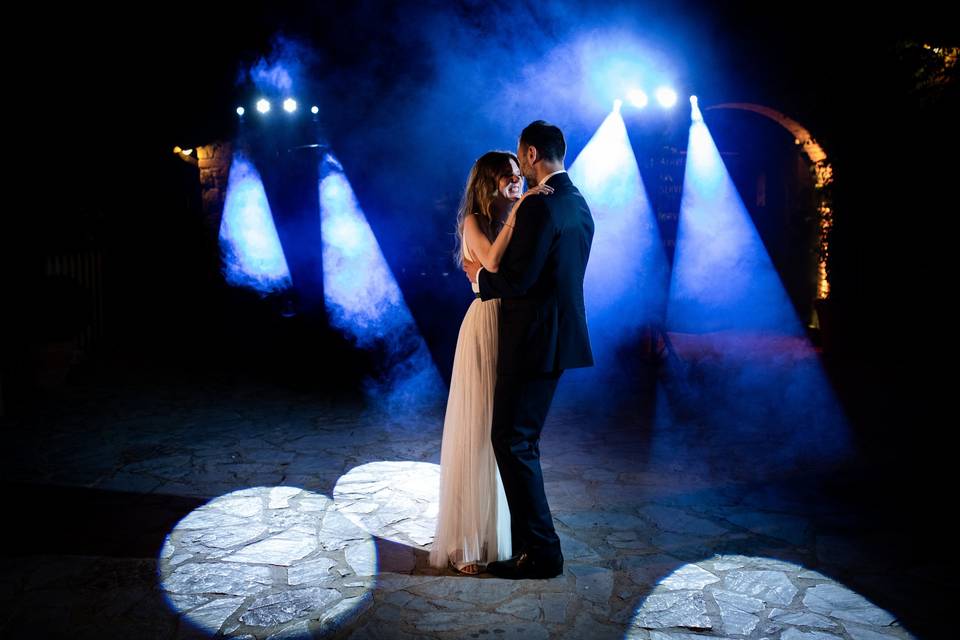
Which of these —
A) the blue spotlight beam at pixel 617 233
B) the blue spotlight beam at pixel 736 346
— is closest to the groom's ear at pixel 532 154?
the blue spotlight beam at pixel 736 346

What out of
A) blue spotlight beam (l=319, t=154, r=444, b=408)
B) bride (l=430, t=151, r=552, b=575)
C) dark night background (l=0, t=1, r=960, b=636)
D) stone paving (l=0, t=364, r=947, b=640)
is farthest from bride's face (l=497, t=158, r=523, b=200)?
blue spotlight beam (l=319, t=154, r=444, b=408)

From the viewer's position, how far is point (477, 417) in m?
3.36

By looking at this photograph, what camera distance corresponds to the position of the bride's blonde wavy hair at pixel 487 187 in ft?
10.6

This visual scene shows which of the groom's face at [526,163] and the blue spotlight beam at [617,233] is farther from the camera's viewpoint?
the blue spotlight beam at [617,233]

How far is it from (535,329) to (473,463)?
0.81 m

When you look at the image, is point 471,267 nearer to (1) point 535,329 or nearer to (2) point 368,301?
(1) point 535,329

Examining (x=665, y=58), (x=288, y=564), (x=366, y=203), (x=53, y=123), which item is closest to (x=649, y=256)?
(x=665, y=58)

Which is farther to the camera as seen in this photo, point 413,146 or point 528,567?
point 413,146

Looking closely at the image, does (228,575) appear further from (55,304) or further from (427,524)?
(55,304)

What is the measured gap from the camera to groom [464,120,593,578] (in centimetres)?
307

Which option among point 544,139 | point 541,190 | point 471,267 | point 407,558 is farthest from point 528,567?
point 544,139

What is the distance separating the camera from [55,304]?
8.22m

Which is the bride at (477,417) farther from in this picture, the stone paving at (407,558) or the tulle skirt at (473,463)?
the stone paving at (407,558)

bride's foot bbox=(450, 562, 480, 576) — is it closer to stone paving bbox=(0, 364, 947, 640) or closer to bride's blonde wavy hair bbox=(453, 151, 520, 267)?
stone paving bbox=(0, 364, 947, 640)
